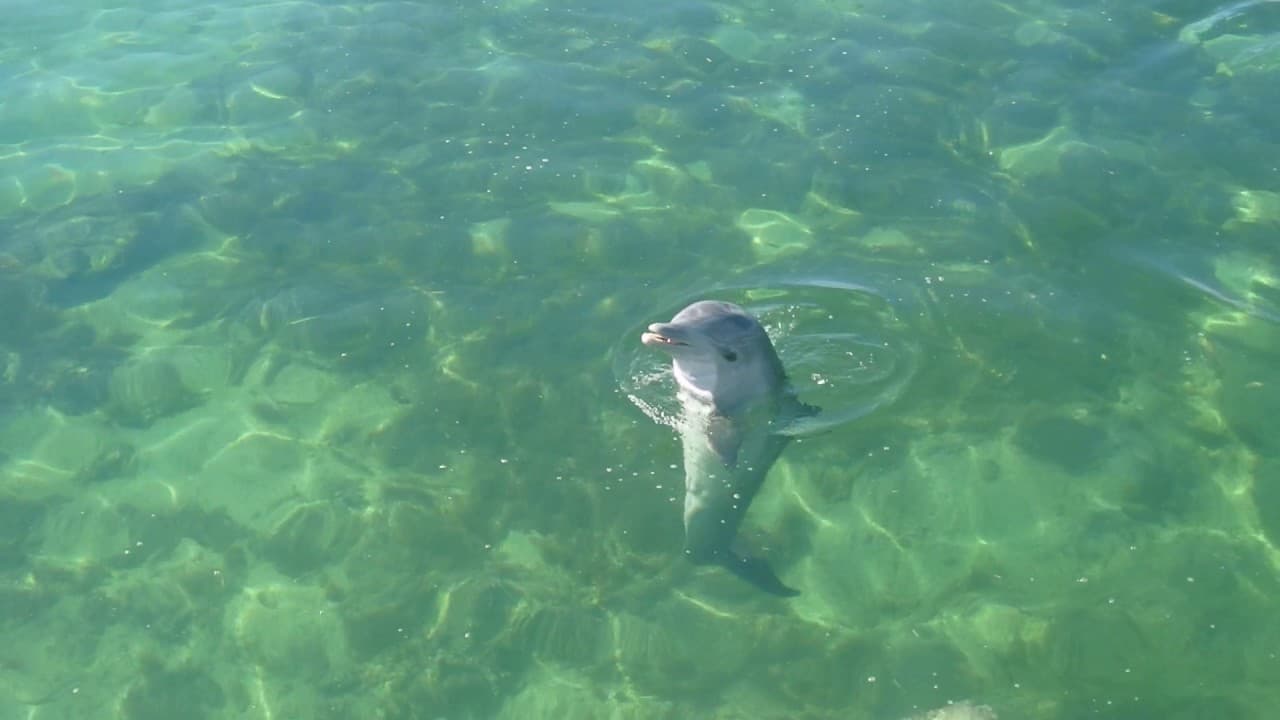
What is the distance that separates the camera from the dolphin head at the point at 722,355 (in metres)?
8.25

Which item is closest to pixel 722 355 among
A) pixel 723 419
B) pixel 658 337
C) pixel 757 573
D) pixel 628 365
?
pixel 723 419

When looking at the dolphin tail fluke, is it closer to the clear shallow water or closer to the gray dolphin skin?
the gray dolphin skin

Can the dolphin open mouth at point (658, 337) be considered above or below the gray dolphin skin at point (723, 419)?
above

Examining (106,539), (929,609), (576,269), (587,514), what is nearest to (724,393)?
(587,514)

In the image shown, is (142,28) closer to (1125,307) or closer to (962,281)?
(962,281)

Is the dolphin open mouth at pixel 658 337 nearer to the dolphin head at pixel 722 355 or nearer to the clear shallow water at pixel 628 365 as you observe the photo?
the dolphin head at pixel 722 355

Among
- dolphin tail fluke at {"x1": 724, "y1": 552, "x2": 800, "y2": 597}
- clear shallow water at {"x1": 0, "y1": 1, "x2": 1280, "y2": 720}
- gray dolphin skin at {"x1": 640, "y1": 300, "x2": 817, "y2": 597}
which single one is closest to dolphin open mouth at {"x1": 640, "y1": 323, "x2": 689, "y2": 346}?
gray dolphin skin at {"x1": 640, "y1": 300, "x2": 817, "y2": 597}

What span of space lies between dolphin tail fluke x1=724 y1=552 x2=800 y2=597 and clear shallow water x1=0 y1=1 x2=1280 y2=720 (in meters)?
0.11

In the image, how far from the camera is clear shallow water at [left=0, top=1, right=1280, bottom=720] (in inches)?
297

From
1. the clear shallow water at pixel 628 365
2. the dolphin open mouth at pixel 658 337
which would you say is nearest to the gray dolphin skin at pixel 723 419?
the dolphin open mouth at pixel 658 337

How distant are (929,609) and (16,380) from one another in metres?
7.46

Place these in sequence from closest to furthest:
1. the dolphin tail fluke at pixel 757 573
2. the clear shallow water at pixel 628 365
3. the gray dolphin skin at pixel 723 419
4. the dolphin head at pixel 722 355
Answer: the clear shallow water at pixel 628 365, the dolphin tail fluke at pixel 757 573, the gray dolphin skin at pixel 723 419, the dolphin head at pixel 722 355

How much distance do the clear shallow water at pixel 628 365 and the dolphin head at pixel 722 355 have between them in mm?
536

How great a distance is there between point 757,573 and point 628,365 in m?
2.24
